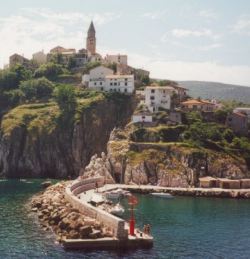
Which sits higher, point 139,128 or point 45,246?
point 139,128

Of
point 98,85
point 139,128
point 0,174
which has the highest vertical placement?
point 98,85

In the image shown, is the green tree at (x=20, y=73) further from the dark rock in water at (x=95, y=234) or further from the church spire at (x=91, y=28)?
the dark rock in water at (x=95, y=234)

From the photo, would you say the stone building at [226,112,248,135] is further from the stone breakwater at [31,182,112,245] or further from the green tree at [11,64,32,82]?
the green tree at [11,64,32,82]

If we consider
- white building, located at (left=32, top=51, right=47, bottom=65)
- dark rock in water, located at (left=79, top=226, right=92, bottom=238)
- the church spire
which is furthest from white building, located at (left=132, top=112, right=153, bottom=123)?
white building, located at (left=32, top=51, right=47, bottom=65)

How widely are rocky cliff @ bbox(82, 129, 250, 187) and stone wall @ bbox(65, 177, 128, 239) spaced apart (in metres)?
7.52

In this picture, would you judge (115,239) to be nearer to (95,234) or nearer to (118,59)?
(95,234)

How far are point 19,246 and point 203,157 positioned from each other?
208 feet

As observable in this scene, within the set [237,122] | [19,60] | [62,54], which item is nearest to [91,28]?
[62,54]

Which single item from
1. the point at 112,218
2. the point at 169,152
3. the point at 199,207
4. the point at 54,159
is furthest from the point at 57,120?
the point at 112,218

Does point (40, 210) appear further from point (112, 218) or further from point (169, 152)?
point (169, 152)

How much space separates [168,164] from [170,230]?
44.5m

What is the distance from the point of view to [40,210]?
8200cm

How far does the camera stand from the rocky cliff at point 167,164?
112312mm

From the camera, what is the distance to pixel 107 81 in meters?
156
